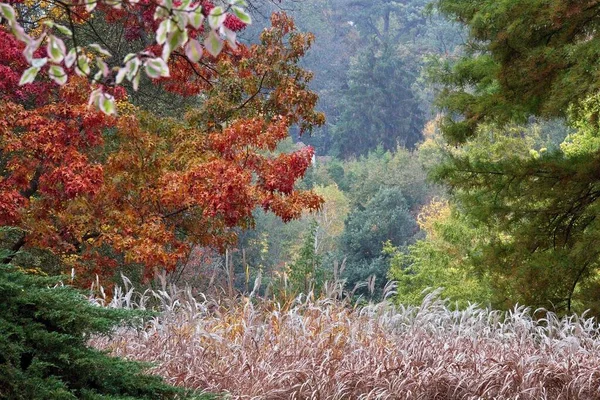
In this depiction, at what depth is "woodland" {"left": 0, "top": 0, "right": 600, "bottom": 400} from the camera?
3445 millimetres

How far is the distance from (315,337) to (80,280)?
5482 mm

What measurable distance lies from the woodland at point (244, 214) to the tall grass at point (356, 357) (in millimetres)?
18

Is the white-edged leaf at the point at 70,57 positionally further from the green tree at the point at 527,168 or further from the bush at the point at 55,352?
the green tree at the point at 527,168

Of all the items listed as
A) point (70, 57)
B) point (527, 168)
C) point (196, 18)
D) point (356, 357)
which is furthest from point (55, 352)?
point (527, 168)

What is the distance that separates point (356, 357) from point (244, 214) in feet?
13.5

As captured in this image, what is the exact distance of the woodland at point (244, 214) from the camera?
345cm

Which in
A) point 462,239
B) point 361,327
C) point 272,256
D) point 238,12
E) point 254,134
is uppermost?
point 238,12

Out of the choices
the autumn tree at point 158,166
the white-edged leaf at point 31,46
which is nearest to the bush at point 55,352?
the white-edged leaf at point 31,46

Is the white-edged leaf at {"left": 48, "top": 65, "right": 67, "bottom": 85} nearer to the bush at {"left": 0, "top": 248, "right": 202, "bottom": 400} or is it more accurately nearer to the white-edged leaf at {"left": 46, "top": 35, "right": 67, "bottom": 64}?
the white-edged leaf at {"left": 46, "top": 35, "right": 67, "bottom": 64}

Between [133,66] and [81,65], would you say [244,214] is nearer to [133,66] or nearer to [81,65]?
[81,65]

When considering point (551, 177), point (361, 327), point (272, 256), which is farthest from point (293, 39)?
point (272, 256)

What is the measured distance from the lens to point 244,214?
30.1 ft

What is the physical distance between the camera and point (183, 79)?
10992 mm

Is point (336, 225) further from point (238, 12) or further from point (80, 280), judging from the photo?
point (238, 12)
